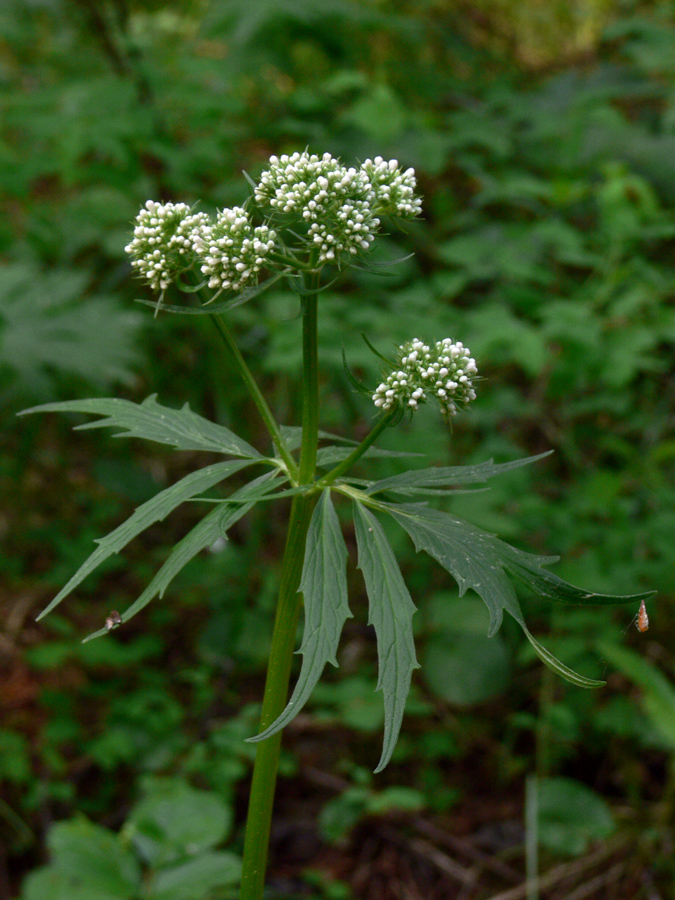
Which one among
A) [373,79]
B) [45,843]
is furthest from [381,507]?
[373,79]

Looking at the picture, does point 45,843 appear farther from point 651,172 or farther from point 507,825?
point 651,172

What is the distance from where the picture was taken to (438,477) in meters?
1.48

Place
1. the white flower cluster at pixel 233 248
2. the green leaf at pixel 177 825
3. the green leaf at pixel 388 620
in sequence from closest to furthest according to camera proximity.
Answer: the green leaf at pixel 388 620, the white flower cluster at pixel 233 248, the green leaf at pixel 177 825

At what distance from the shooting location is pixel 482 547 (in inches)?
53.7

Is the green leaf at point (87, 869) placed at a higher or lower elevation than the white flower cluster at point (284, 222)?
lower

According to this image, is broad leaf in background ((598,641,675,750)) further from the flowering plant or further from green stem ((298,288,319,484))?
green stem ((298,288,319,484))

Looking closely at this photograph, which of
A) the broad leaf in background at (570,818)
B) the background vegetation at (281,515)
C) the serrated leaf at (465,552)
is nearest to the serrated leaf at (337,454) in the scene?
the serrated leaf at (465,552)

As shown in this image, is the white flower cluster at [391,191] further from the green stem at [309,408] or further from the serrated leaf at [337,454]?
the serrated leaf at [337,454]

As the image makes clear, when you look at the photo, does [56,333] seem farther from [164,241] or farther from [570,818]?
[570,818]

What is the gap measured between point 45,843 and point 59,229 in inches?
146

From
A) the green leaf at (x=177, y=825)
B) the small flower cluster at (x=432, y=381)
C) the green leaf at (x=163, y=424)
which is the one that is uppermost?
the small flower cluster at (x=432, y=381)

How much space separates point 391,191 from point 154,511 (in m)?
0.70

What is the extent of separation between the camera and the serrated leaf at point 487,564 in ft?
4.25

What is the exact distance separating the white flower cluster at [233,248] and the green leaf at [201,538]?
360 millimetres
